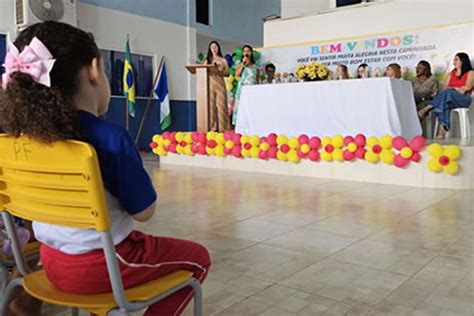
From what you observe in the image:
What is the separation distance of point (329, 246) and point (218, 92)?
143 inches

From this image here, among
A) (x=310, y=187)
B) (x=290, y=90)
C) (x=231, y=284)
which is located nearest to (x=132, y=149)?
(x=231, y=284)

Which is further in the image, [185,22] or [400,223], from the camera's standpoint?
[185,22]

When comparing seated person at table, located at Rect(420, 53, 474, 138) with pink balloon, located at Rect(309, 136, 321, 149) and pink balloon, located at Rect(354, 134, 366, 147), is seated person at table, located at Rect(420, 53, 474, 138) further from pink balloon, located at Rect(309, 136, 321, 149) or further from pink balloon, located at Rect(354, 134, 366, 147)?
pink balloon, located at Rect(309, 136, 321, 149)

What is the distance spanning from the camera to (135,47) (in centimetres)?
841

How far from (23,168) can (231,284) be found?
1079 mm

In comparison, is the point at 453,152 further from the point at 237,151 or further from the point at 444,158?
the point at 237,151

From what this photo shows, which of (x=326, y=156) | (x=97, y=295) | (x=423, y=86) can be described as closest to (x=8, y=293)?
(x=97, y=295)

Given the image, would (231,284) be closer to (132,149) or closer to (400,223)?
(132,149)

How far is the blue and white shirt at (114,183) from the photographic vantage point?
2.83ft

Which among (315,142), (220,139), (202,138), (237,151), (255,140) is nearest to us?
(315,142)

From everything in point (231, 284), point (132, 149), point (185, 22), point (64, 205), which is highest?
point (185, 22)

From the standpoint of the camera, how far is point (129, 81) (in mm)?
7996

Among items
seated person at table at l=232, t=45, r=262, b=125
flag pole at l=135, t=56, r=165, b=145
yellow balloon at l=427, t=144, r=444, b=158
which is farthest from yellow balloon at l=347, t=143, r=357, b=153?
flag pole at l=135, t=56, r=165, b=145

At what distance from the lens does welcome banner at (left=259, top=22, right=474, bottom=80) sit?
591cm
